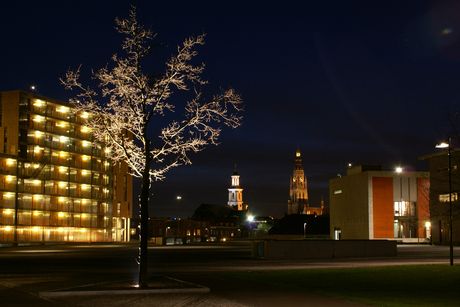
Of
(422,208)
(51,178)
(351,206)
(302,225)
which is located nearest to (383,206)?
(422,208)

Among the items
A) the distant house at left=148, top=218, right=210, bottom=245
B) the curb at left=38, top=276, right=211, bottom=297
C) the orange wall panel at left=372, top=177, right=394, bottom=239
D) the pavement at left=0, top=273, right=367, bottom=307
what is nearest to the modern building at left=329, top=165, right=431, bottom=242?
the orange wall panel at left=372, top=177, right=394, bottom=239

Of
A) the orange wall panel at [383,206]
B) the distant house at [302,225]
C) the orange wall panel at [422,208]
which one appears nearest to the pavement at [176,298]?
the orange wall panel at [383,206]

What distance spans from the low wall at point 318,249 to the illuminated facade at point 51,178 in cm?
4653

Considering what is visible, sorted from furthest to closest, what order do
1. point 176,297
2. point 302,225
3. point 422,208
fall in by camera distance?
point 302,225 → point 422,208 → point 176,297

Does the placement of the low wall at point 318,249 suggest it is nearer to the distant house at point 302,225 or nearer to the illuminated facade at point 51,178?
the illuminated facade at point 51,178

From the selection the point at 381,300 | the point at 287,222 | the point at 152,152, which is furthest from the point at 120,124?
the point at 287,222

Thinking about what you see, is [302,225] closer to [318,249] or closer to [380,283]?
[318,249]

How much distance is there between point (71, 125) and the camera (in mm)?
80562

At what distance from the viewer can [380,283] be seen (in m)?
15.6

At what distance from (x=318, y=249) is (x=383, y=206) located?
46439 mm

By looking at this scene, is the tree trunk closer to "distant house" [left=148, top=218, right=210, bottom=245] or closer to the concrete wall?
the concrete wall

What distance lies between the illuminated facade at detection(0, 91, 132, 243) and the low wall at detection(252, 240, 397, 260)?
46.5 metres

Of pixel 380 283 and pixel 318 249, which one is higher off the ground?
pixel 380 283

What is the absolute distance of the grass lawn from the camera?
40.1ft
